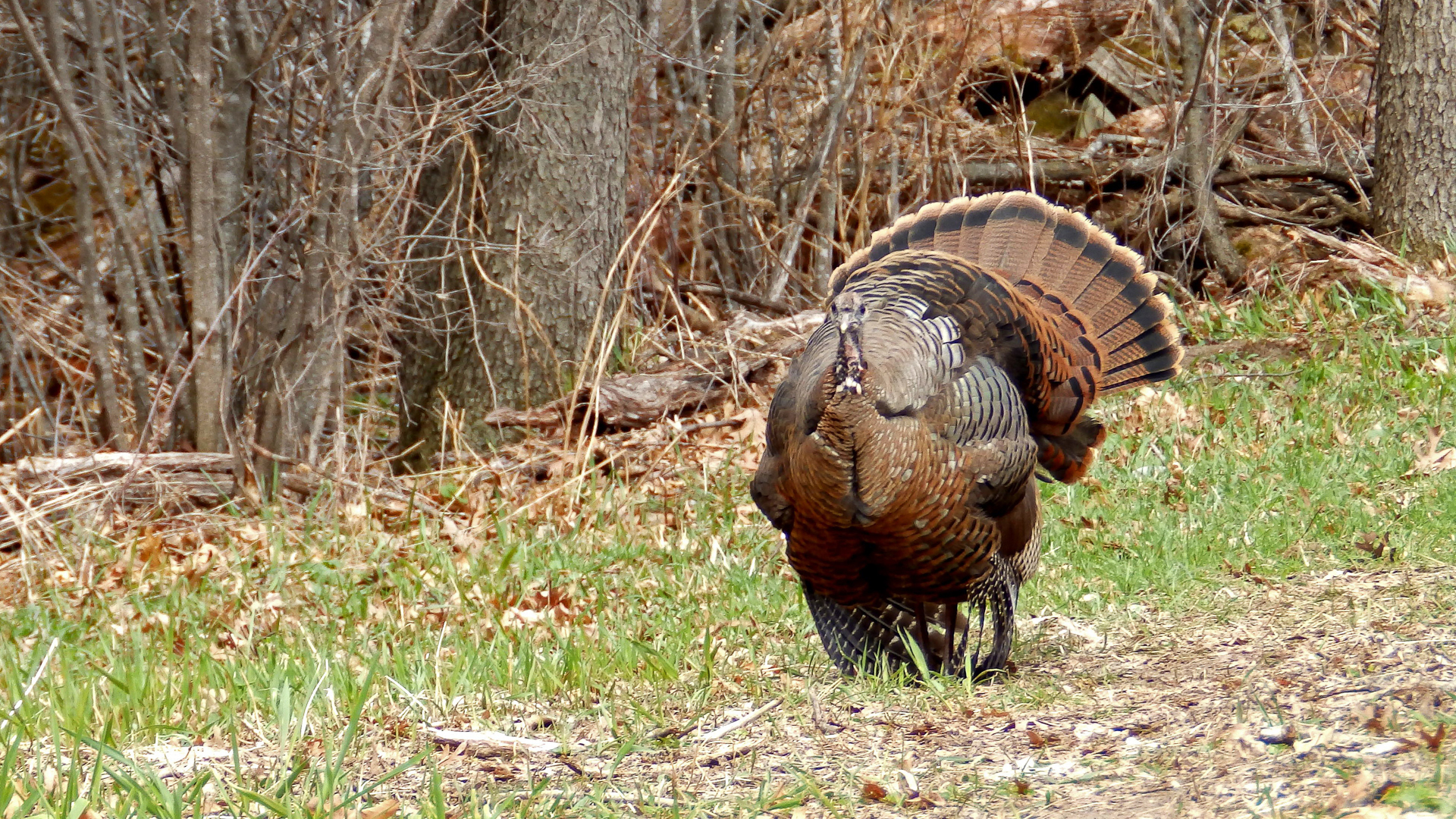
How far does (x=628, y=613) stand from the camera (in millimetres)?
4793

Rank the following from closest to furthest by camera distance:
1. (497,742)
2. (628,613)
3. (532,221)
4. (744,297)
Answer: (497,742) → (628,613) → (532,221) → (744,297)

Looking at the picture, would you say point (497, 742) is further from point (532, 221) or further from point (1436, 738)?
point (532, 221)

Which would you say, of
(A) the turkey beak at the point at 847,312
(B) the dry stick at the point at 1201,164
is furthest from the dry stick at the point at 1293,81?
(A) the turkey beak at the point at 847,312

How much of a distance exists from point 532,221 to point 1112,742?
14.6 ft

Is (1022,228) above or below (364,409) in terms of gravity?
above

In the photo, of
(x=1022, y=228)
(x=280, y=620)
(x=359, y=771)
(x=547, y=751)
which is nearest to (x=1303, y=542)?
(x=1022, y=228)

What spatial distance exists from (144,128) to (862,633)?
15.7 feet

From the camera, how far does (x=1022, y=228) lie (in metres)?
4.48

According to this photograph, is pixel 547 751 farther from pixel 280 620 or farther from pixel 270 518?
pixel 270 518

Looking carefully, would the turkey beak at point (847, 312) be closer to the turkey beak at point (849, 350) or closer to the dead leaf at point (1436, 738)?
the turkey beak at point (849, 350)

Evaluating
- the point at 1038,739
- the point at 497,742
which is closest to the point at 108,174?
the point at 497,742

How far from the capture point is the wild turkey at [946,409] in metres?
3.46

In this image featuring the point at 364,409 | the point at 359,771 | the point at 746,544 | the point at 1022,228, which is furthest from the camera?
the point at 364,409

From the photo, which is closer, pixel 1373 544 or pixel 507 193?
pixel 1373 544
